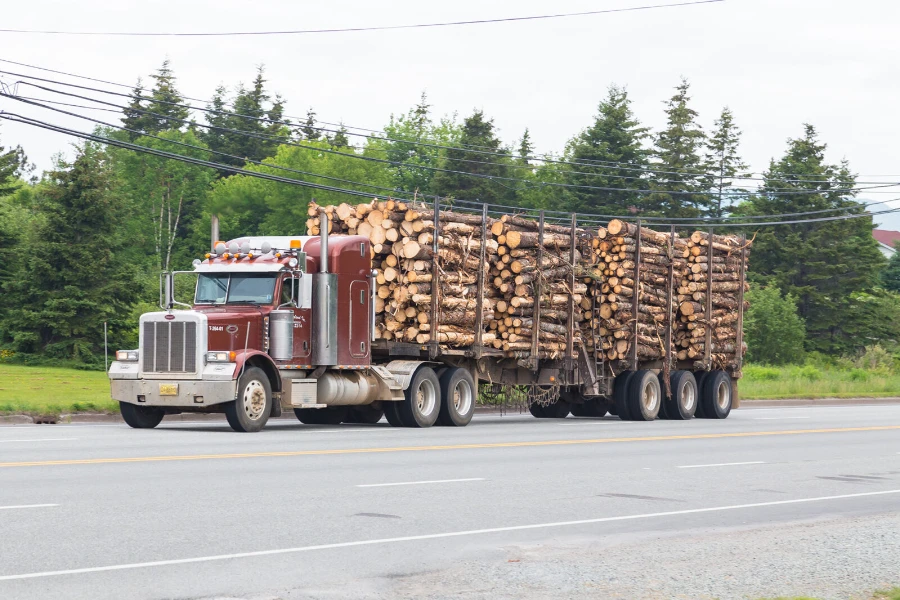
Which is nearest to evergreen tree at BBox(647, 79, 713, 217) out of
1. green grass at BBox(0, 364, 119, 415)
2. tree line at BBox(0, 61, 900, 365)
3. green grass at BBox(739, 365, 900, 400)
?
tree line at BBox(0, 61, 900, 365)

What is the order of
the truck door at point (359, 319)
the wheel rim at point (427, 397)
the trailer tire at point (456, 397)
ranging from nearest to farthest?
the truck door at point (359, 319) → the wheel rim at point (427, 397) → the trailer tire at point (456, 397)

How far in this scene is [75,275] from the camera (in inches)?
2055

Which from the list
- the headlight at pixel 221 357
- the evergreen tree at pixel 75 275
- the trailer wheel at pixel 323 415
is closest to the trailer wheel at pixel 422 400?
the trailer wheel at pixel 323 415

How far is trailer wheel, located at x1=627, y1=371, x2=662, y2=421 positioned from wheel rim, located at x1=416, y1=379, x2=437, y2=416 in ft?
20.8

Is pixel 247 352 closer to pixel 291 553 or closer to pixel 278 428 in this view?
pixel 278 428

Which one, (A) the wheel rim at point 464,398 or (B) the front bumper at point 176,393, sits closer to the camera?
(B) the front bumper at point 176,393

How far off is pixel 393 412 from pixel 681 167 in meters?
69.6

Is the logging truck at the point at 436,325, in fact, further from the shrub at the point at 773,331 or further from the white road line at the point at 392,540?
the shrub at the point at 773,331

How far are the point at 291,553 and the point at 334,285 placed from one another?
1412cm

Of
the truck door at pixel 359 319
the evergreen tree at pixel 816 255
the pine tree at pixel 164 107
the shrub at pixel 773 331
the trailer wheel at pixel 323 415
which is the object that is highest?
the pine tree at pixel 164 107

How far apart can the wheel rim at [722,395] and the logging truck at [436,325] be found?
0.40 ft

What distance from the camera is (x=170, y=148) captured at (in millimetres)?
91375

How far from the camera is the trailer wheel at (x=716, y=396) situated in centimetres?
3152

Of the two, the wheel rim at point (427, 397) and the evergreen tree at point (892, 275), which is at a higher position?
the evergreen tree at point (892, 275)
